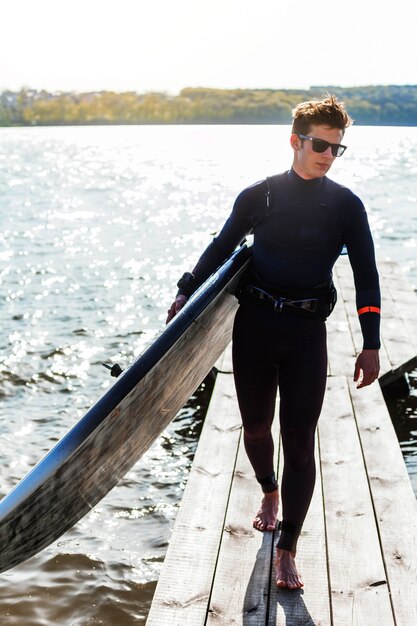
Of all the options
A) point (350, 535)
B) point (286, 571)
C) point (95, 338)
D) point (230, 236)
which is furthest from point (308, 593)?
point (95, 338)

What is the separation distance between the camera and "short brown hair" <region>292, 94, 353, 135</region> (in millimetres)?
3555

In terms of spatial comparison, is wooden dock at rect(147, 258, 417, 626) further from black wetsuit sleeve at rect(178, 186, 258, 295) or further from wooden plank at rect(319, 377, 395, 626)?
black wetsuit sleeve at rect(178, 186, 258, 295)

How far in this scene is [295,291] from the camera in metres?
3.71

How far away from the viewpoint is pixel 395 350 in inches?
328

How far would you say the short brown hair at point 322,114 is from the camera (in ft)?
11.7

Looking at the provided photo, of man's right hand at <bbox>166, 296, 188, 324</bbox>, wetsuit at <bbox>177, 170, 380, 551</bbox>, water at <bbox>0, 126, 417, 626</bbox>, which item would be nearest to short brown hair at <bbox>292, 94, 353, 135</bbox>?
wetsuit at <bbox>177, 170, 380, 551</bbox>

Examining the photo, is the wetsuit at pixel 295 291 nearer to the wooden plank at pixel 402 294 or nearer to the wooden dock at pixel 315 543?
the wooden dock at pixel 315 543

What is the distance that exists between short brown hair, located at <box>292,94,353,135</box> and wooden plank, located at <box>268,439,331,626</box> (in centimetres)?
215

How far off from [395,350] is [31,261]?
1284 centimetres

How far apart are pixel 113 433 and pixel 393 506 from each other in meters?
1.96

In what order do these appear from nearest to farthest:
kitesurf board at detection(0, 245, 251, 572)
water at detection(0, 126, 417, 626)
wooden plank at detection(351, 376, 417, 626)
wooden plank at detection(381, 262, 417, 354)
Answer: kitesurf board at detection(0, 245, 251, 572)
wooden plank at detection(351, 376, 417, 626)
water at detection(0, 126, 417, 626)
wooden plank at detection(381, 262, 417, 354)

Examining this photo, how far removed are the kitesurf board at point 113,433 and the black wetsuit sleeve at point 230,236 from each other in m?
0.08

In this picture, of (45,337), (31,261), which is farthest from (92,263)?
(45,337)

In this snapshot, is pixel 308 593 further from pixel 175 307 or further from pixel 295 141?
pixel 295 141
